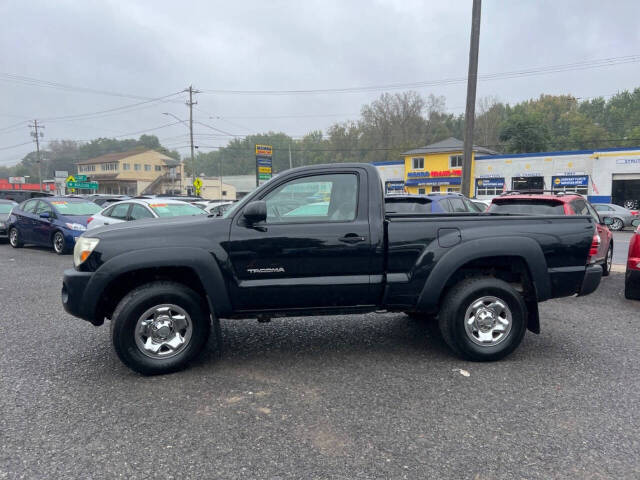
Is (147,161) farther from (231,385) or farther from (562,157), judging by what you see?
(231,385)

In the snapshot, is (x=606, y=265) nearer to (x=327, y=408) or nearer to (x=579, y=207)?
(x=579, y=207)

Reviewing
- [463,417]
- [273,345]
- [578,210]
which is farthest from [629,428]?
[578,210]

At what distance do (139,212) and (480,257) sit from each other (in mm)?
8795

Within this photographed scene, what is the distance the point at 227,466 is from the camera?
8.75 ft

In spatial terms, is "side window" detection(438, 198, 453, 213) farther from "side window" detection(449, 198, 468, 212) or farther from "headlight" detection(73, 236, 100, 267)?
"headlight" detection(73, 236, 100, 267)

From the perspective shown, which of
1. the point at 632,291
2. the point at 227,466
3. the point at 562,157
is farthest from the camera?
the point at 562,157

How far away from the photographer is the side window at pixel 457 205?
942 centimetres

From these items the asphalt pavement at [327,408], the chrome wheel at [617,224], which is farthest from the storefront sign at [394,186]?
the asphalt pavement at [327,408]

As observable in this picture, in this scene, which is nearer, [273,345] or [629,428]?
[629,428]

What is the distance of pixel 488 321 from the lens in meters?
4.24

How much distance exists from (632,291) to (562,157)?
31007 mm

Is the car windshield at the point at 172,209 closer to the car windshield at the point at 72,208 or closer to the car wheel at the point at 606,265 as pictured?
the car windshield at the point at 72,208

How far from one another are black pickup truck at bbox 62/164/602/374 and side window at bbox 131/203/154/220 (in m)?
6.52

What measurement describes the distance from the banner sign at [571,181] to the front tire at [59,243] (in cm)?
3379
